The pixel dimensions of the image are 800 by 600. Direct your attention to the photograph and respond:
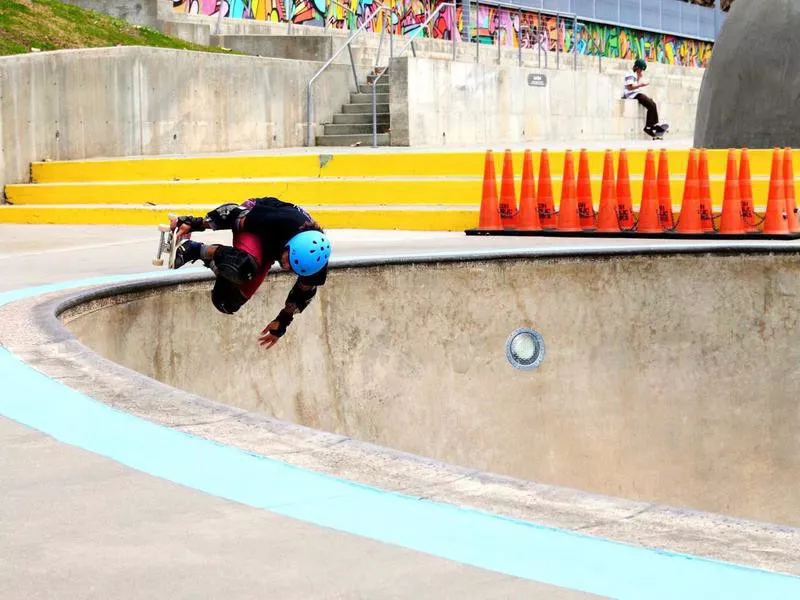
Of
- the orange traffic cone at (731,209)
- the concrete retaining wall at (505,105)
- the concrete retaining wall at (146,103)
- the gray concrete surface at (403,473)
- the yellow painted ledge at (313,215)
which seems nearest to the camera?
the gray concrete surface at (403,473)

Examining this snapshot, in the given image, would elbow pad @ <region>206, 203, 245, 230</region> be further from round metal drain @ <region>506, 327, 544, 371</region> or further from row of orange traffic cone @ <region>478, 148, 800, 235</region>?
row of orange traffic cone @ <region>478, 148, 800, 235</region>

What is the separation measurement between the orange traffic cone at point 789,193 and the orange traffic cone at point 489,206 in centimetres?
298

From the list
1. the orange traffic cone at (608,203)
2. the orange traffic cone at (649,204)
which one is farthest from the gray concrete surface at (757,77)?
the orange traffic cone at (608,203)

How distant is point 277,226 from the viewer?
731cm

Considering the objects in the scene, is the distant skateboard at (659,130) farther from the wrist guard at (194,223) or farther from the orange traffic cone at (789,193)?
the wrist guard at (194,223)

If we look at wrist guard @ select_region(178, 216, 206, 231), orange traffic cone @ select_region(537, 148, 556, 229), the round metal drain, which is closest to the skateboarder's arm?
wrist guard @ select_region(178, 216, 206, 231)

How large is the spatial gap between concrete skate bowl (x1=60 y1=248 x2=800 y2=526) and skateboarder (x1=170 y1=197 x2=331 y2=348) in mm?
2188

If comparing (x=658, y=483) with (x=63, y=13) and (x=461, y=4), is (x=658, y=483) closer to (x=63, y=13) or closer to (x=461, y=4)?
(x=63, y=13)

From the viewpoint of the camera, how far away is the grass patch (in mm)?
19656

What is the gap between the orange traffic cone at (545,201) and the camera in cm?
1397

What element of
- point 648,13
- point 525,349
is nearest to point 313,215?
point 525,349

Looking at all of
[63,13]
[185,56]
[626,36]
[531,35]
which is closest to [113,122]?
[185,56]

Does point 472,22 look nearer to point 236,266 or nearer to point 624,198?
point 624,198

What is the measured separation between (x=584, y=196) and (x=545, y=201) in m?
0.44
